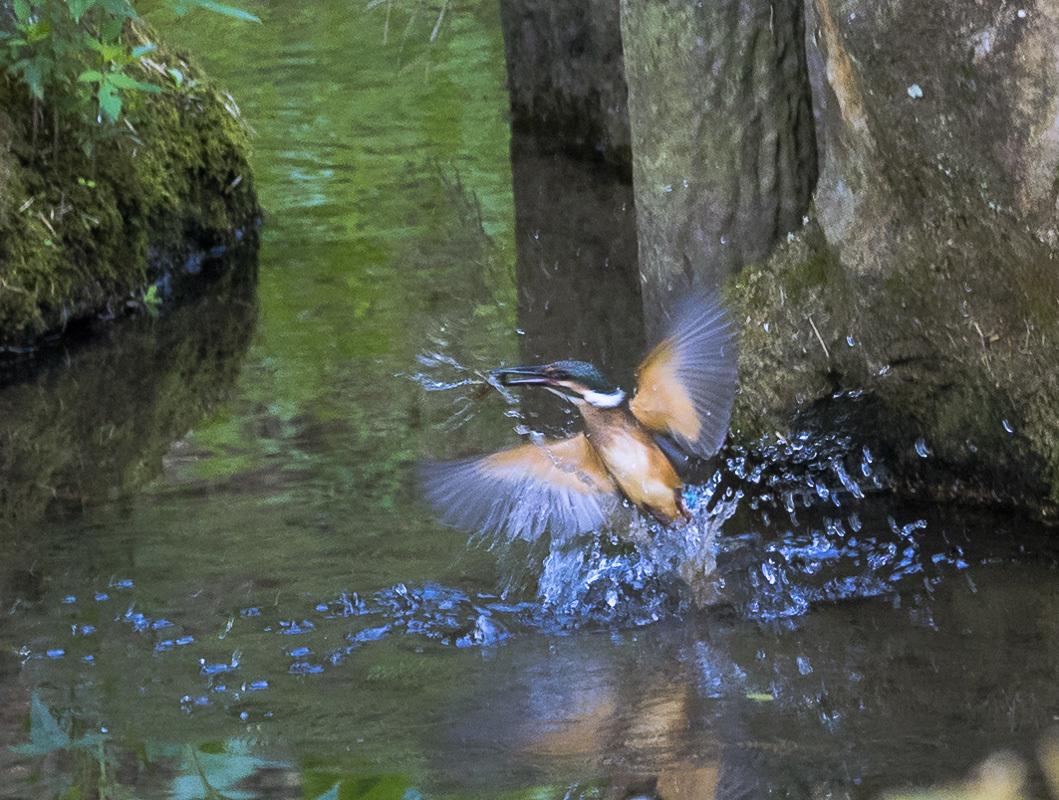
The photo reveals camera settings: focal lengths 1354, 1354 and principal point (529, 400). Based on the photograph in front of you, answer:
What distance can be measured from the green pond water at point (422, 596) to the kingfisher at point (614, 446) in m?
0.19

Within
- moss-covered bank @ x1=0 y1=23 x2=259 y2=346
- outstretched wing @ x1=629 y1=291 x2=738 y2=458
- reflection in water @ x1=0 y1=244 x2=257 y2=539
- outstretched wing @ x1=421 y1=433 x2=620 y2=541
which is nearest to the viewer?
outstretched wing @ x1=629 y1=291 x2=738 y2=458

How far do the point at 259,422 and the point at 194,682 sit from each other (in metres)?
1.77

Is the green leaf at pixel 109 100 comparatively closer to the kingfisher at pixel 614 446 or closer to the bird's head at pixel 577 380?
the kingfisher at pixel 614 446

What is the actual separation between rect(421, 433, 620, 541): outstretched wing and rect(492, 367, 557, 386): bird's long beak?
0.78 ft

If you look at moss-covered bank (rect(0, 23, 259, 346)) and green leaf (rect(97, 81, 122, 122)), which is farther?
moss-covered bank (rect(0, 23, 259, 346))

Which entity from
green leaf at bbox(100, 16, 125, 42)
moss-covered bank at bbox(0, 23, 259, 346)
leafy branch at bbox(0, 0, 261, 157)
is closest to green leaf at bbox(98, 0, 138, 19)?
leafy branch at bbox(0, 0, 261, 157)

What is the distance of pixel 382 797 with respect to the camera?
8.66 feet

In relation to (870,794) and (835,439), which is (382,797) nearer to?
(870,794)

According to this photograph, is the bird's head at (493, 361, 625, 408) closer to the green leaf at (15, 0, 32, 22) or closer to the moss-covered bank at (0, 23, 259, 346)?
the green leaf at (15, 0, 32, 22)

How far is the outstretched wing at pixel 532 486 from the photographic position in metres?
3.57

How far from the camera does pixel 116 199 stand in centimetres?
607

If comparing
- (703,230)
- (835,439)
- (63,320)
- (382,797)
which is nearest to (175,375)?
(63,320)

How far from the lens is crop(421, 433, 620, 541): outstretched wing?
357cm

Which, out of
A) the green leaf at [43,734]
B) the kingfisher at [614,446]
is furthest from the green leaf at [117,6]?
the green leaf at [43,734]
